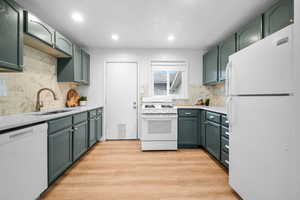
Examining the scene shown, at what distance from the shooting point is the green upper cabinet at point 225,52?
2.67 meters

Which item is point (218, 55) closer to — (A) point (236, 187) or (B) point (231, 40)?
(B) point (231, 40)

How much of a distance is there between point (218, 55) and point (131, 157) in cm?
255

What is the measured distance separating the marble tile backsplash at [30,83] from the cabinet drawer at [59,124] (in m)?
0.64

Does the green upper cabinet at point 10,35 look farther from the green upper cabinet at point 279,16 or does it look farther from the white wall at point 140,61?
the green upper cabinet at point 279,16

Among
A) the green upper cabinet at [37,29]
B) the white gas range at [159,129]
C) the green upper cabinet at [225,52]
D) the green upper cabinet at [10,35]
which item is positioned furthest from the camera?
the white gas range at [159,129]

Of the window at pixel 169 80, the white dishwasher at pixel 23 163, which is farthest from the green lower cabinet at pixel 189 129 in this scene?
the white dishwasher at pixel 23 163

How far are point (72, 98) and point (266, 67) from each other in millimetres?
3507

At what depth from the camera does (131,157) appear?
9.35 ft

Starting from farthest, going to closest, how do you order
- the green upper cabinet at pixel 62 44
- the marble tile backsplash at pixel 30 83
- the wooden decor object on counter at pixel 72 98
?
the wooden decor object on counter at pixel 72 98
the green upper cabinet at pixel 62 44
the marble tile backsplash at pixel 30 83

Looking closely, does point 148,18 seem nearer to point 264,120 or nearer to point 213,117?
point 213,117

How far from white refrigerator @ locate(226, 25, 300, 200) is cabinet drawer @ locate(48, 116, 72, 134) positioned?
6.45 feet

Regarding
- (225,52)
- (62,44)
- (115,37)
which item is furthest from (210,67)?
(62,44)

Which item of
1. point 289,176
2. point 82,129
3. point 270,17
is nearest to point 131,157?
point 82,129

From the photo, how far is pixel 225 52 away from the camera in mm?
2904
